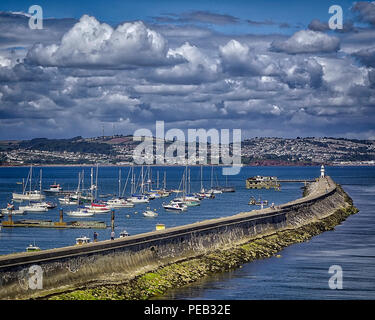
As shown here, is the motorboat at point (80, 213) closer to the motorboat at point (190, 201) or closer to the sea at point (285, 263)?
the sea at point (285, 263)

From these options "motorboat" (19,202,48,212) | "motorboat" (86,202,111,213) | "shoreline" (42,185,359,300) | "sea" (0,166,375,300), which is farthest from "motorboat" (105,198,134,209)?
"shoreline" (42,185,359,300)

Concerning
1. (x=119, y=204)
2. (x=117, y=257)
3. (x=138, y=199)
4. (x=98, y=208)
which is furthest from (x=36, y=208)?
(x=117, y=257)

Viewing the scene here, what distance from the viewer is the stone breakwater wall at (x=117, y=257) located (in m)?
36.8

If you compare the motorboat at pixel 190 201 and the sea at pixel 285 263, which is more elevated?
the sea at pixel 285 263

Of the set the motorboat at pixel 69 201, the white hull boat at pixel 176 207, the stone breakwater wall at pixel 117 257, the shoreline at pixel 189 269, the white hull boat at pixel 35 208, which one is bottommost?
the motorboat at pixel 69 201

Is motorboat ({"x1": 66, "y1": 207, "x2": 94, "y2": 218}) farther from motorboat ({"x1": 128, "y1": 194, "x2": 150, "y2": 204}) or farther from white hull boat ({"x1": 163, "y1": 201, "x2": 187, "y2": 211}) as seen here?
motorboat ({"x1": 128, "y1": 194, "x2": 150, "y2": 204})

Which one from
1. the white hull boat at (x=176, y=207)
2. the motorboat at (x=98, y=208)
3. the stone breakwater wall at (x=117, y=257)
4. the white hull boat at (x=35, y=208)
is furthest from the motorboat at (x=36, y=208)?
the stone breakwater wall at (x=117, y=257)

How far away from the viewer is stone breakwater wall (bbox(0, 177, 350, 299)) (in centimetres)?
3678

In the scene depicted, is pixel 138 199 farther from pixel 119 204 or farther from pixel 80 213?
pixel 80 213

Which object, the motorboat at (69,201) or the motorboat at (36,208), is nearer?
the motorboat at (36,208)

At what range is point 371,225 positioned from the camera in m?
82.0
